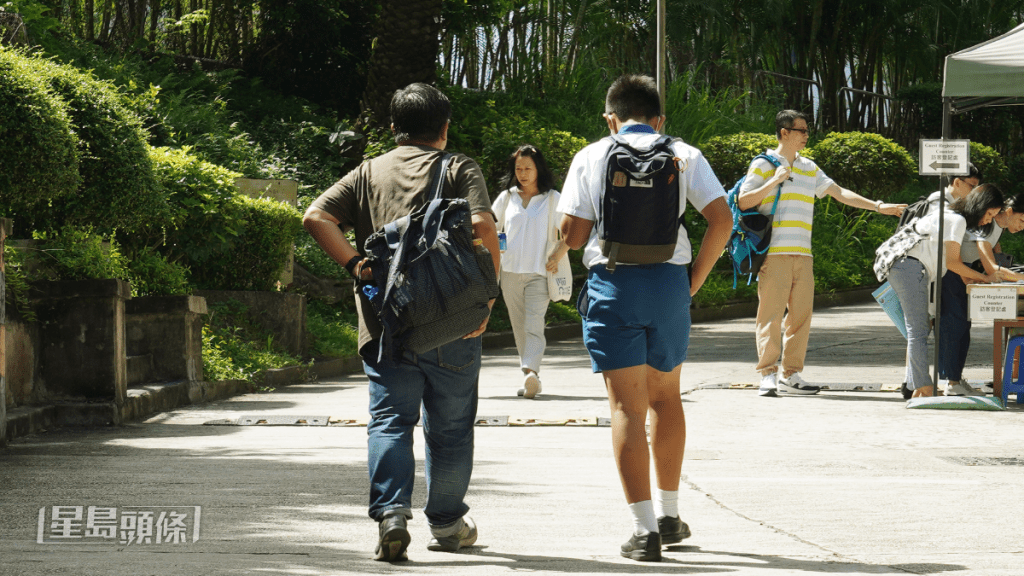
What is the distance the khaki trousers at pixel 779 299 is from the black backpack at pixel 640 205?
536cm

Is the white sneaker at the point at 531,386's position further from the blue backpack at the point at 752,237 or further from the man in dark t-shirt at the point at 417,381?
the man in dark t-shirt at the point at 417,381

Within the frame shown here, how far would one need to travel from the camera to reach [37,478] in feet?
21.1

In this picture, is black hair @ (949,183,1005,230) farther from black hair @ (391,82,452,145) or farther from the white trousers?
black hair @ (391,82,452,145)

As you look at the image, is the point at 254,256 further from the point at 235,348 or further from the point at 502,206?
the point at 502,206

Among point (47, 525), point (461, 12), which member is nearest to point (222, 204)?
point (47, 525)

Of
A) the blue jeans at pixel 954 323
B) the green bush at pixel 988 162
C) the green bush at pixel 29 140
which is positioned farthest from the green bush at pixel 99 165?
the green bush at pixel 988 162

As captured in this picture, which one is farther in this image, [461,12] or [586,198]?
[461,12]

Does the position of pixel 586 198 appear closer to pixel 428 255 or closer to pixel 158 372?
pixel 428 255

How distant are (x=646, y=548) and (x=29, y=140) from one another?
5478 millimetres

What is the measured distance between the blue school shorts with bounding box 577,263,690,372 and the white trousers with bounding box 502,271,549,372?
5.24m

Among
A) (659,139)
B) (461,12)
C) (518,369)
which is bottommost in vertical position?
(518,369)

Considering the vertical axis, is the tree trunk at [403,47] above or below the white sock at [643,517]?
above

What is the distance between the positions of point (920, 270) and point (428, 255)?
20.5 ft

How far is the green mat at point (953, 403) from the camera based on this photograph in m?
9.63
